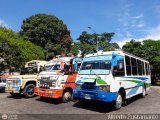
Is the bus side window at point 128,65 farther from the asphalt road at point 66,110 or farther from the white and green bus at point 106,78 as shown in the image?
the asphalt road at point 66,110

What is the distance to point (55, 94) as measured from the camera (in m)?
12.8

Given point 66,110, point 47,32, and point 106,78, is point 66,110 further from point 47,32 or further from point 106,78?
point 47,32

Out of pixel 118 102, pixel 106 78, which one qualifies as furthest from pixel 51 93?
pixel 118 102

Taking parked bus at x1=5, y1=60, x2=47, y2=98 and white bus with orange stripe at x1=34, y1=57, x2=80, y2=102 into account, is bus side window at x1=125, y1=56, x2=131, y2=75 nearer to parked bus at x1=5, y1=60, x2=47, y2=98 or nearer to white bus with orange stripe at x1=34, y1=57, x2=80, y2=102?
white bus with orange stripe at x1=34, y1=57, x2=80, y2=102

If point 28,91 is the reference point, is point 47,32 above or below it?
above

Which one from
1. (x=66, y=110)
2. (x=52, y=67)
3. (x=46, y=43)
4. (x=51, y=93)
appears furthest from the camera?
(x=46, y=43)

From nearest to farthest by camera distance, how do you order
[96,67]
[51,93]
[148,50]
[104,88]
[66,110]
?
[104,88] → [66,110] → [96,67] → [51,93] → [148,50]

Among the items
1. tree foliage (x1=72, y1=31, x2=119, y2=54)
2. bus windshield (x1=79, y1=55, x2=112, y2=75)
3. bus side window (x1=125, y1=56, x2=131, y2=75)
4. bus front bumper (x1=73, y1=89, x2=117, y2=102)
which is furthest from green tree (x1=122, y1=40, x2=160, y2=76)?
bus front bumper (x1=73, y1=89, x2=117, y2=102)

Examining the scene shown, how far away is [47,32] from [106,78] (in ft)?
112

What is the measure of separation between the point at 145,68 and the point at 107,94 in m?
7.13

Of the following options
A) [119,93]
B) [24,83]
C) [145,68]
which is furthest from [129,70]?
[24,83]

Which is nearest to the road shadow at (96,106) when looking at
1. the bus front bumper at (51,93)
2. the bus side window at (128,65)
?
the bus front bumper at (51,93)

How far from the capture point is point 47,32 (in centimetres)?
4394

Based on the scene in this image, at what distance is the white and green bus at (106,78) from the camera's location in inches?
435
